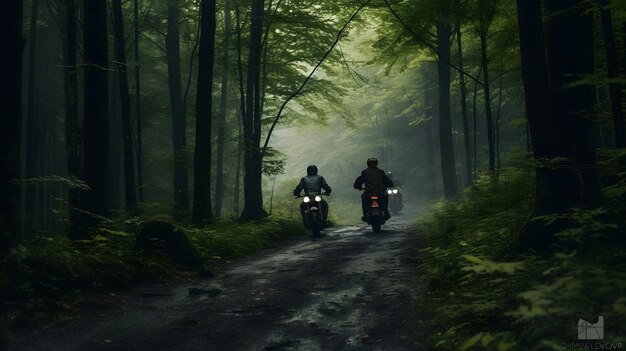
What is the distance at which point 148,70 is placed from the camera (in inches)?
912

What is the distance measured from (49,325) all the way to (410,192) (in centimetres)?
3763

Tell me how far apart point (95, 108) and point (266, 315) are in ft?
19.9

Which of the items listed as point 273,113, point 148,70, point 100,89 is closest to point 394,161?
point 273,113

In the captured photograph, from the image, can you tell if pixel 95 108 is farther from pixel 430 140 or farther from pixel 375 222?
pixel 430 140

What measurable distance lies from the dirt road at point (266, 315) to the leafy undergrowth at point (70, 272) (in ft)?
1.08

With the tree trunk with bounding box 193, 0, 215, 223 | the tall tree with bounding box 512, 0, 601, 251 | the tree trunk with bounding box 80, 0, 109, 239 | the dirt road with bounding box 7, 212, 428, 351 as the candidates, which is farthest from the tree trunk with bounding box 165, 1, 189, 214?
the tall tree with bounding box 512, 0, 601, 251

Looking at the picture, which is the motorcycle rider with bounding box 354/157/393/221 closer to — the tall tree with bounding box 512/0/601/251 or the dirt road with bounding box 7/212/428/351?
the dirt road with bounding box 7/212/428/351

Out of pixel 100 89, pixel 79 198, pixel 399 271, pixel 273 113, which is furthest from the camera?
pixel 273 113

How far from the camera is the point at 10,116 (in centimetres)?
620

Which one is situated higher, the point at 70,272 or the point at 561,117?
the point at 561,117

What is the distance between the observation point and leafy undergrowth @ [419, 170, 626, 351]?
348 centimetres

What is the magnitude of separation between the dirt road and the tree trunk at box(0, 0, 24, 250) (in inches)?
72.3

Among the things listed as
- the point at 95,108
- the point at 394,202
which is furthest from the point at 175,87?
→ the point at 394,202

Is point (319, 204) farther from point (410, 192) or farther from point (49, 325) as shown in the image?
point (410, 192)
